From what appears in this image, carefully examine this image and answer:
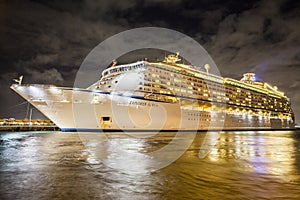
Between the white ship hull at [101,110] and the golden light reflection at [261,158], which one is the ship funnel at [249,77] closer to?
the white ship hull at [101,110]

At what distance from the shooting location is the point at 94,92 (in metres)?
28.9

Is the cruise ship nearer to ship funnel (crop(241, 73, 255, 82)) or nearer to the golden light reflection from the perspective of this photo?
ship funnel (crop(241, 73, 255, 82))

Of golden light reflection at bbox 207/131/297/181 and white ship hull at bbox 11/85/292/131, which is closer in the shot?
golden light reflection at bbox 207/131/297/181

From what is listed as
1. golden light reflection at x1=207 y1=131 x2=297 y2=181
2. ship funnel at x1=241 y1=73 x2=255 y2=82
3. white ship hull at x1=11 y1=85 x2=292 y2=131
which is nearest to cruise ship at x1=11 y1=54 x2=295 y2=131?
white ship hull at x1=11 y1=85 x2=292 y2=131

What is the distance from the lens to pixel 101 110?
97.8 feet

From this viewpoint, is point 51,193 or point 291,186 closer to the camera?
point 51,193

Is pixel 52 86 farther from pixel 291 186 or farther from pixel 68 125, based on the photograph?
pixel 291 186

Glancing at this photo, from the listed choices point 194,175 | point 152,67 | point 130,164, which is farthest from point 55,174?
point 152,67

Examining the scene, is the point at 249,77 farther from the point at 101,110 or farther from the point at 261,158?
the point at 261,158

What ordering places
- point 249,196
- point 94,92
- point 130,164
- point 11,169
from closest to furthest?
point 249,196 < point 11,169 < point 130,164 < point 94,92

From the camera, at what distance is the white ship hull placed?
90.8ft

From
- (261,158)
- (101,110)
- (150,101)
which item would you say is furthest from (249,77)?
(261,158)

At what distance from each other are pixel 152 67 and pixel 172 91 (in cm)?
576

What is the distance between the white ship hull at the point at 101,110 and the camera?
27.7 metres
